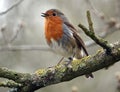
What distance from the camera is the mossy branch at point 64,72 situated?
3100 mm

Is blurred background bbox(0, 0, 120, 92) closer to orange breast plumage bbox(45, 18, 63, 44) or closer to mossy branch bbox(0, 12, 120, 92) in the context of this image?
orange breast plumage bbox(45, 18, 63, 44)

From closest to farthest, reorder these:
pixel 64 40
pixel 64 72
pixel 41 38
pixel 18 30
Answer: pixel 64 72, pixel 64 40, pixel 18 30, pixel 41 38

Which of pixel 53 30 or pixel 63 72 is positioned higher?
pixel 53 30

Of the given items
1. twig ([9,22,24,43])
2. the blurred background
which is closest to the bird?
twig ([9,22,24,43])

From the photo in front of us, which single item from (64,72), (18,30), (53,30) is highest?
(18,30)

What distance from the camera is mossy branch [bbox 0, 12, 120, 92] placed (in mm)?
3100

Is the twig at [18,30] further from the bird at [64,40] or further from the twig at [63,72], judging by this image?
the twig at [63,72]

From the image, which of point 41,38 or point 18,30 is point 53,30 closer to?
point 18,30

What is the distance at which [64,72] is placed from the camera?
3297mm

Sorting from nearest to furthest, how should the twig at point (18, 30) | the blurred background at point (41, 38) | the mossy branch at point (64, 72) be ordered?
the mossy branch at point (64, 72) < the twig at point (18, 30) < the blurred background at point (41, 38)

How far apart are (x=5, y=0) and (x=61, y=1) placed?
53.7 inches

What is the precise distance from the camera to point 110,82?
8.79m

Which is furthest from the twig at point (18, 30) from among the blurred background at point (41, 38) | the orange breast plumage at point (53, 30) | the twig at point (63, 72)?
the twig at point (63, 72)

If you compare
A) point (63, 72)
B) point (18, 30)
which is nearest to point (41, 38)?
point (18, 30)
